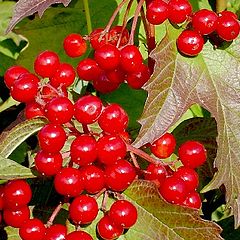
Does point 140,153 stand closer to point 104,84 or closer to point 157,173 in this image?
point 157,173

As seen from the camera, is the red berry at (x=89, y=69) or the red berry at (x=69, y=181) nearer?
the red berry at (x=69, y=181)

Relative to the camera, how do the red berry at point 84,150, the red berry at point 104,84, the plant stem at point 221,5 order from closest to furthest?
the red berry at point 84,150, the red berry at point 104,84, the plant stem at point 221,5

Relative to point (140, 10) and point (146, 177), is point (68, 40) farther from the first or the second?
point (146, 177)

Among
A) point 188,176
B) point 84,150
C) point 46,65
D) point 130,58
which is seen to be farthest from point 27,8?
point 188,176

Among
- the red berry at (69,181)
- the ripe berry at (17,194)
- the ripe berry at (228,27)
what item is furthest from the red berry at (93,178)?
the ripe berry at (228,27)

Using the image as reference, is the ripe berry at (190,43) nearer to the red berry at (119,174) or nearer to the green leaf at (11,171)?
the red berry at (119,174)
